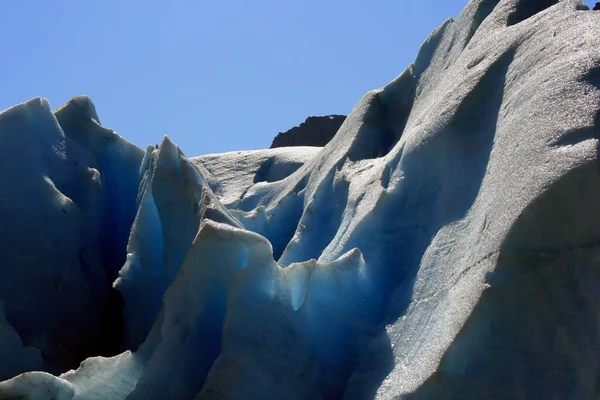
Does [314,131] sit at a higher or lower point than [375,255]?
higher

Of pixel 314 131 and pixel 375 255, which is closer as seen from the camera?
pixel 375 255

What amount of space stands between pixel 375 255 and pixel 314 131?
32.8ft

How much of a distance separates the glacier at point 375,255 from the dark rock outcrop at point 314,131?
771 cm

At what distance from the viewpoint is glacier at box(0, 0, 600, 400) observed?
2.21 metres

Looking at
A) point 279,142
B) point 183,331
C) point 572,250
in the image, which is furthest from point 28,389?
point 279,142

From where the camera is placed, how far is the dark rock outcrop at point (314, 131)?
1276cm

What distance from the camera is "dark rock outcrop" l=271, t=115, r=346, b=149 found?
1276cm

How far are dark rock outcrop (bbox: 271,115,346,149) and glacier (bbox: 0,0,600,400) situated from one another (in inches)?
304

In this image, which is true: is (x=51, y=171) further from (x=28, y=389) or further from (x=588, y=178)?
(x=588, y=178)

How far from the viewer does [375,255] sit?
3152 mm

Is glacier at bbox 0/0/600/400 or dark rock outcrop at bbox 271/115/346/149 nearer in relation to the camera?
glacier at bbox 0/0/600/400

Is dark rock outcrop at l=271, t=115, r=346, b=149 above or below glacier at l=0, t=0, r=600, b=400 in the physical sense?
above

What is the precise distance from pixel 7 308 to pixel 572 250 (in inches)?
130

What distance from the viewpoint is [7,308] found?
4.30m
